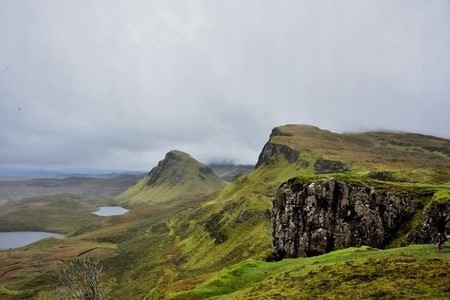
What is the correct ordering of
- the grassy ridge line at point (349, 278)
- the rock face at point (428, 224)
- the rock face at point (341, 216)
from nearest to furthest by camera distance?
the grassy ridge line at point (349, 278), the rock face at point (428, 224), the rock face at point (341, 216)

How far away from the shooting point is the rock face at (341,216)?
88.4m

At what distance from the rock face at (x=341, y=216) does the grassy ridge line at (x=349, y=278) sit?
28.3 m

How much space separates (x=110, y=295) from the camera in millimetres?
165750

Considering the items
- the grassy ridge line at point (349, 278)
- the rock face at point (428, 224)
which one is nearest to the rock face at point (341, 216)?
the rock face at point (428, 224)

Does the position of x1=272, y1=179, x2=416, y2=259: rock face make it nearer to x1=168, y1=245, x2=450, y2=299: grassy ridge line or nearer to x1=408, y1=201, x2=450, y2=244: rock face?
x1=408, y1=201, x2=450, y2=244: rock face

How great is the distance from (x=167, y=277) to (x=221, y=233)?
29.4 meters

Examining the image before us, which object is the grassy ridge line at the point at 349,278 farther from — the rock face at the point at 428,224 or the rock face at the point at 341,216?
the rock face at the point at 341,216

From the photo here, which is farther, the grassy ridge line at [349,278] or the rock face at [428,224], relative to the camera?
the rock face at [428,224]

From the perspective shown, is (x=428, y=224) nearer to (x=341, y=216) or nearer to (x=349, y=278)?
(x=341, y=216)

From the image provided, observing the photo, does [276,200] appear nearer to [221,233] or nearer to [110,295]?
[221,233]

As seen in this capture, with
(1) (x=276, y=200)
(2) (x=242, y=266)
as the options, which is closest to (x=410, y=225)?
(1) (x=276, y=200)

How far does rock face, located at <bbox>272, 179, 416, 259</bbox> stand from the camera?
88438 mm

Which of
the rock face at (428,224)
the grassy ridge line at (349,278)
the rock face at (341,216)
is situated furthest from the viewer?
the rock face at (341,216)

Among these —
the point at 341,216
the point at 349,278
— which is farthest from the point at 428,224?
the point at 349,278
